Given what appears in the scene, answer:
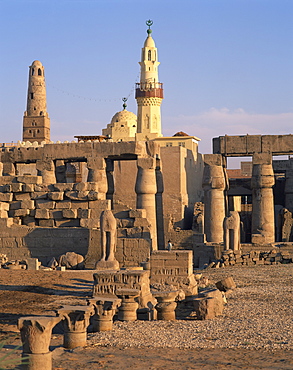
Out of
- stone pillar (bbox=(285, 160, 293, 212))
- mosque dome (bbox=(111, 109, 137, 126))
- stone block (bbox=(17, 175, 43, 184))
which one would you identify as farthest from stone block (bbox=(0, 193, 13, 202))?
mosque dome (bbox=(111, 109, 137, 126))

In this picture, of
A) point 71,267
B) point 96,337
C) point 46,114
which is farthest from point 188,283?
point 46,114

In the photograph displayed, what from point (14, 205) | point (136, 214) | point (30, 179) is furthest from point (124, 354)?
point (30, 179)

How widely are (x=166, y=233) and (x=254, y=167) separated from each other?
277 inches

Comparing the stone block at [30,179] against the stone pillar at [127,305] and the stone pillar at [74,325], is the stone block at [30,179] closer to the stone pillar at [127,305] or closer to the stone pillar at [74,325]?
the stone pillar at [127,305]

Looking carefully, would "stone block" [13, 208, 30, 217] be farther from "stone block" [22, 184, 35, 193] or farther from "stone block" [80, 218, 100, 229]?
"stone block" [80, 218, 100, 229]

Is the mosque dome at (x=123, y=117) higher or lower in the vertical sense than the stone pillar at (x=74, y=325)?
higher

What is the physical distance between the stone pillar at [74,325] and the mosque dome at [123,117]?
6018 cm

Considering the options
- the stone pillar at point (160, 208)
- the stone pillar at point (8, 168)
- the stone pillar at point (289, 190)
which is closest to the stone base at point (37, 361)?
the stone pillar at point (8, 168)

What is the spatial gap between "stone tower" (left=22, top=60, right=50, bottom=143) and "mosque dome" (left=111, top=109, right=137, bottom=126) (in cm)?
1022

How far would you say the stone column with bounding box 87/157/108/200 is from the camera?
25734 mm

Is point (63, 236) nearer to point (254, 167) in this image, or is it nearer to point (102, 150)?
point (102, 150)

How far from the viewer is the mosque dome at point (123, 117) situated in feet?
231

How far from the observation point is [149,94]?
6738 cm

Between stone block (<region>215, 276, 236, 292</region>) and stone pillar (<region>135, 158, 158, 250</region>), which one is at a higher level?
stone pillar (<region>135, 158, 158, 250</region>)
